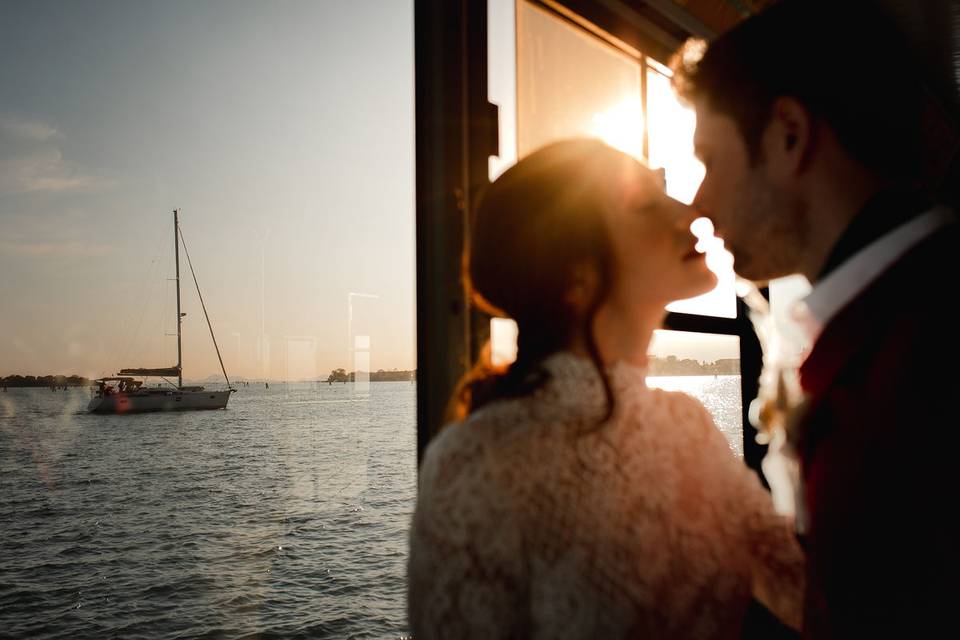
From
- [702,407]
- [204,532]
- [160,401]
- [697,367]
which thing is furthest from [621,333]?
[160,401]

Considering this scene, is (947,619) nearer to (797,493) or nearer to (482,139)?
(797,493)

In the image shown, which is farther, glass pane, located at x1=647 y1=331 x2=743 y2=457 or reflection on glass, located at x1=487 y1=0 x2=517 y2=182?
glass pane, located at x1=647 y1=331 x2=743 y2=457

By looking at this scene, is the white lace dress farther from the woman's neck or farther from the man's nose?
the man's nose

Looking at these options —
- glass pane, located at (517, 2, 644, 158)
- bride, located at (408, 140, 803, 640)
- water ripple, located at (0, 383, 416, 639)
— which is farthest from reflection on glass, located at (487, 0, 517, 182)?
water ripple, located at (0, 383, 416, 639)

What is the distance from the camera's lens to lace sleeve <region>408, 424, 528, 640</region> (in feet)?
2.48

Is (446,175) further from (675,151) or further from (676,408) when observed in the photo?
(675,151)

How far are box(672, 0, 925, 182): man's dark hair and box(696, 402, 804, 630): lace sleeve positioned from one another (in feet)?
1.78

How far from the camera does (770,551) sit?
1018mm

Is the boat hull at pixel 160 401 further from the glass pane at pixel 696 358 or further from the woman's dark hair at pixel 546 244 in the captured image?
the woman's dark hair at pixel 546 244

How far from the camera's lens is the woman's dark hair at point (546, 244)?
984 millimetres

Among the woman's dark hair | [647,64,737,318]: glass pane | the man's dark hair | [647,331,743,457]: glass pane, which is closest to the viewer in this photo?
the man's dark hair

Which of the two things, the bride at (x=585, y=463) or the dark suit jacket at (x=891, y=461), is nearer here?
the dark suit jacket at (x=891, y=461)

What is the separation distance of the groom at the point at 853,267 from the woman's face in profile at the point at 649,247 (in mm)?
68

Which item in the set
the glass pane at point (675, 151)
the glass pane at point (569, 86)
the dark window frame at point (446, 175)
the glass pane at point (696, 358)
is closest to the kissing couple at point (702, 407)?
the dark window frame at point (446, 175)
